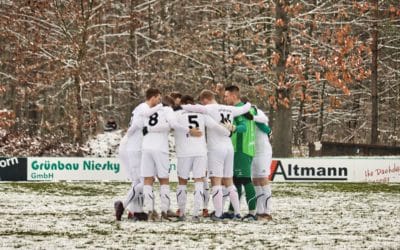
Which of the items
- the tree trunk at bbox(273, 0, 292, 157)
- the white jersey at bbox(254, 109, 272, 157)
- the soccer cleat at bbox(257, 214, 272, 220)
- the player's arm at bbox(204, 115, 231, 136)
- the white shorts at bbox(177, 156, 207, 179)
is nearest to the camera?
the player's arm at bbox(204, 115, 231, 136)

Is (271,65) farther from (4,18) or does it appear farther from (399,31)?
(399,31)

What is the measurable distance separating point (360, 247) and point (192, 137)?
178 inches

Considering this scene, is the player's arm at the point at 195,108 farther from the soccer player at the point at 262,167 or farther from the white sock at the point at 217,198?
the white sock at the point at 217,198

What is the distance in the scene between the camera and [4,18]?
39.0m

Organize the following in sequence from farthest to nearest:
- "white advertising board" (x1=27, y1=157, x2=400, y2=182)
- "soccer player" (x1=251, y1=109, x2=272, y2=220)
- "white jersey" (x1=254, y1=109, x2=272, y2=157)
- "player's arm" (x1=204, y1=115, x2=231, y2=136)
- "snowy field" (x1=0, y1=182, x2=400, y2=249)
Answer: "white advertising board" (x1=27, y1=157, x2=400, y2=182), "white jersey" (x1=254, y1=109, x2=272, y2=157), "soccer player" (x1=251, y1=109, x2=272, y2=220), "player's arm" (x1=204, y1=115, x2=231, y2=136), "snowy field" (x1=0, y1=182, x2=400, y2=249)

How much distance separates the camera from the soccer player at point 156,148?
53.0 feet

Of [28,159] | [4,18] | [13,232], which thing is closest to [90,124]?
[4,18]

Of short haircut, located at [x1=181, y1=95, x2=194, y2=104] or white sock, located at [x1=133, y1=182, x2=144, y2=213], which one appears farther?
short haircut, located at [x1=181, y1=95, x2=194, y2=104]

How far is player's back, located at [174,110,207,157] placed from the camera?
1631cm

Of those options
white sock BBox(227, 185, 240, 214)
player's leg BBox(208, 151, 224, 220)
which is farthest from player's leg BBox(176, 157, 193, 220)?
white sock BBox(227, 185, 240, 214)

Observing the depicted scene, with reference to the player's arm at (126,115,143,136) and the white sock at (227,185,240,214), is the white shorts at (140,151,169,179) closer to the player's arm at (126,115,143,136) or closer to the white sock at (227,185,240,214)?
the player's arm at (126,115,143,136)

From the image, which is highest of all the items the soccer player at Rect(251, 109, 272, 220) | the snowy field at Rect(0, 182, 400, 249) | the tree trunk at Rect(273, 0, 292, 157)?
the tree trunk at Rect(273, 0, 292, 157)

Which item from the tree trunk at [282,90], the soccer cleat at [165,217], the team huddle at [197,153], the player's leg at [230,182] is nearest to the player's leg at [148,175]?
the team huddle at [197,153]

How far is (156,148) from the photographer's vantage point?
16172 mm
